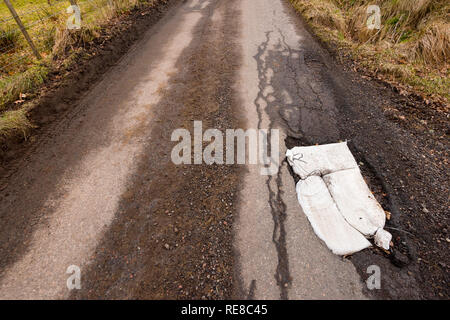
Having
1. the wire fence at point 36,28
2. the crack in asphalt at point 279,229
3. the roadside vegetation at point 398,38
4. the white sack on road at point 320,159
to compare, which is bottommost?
the crack in asphalt at point 279,229

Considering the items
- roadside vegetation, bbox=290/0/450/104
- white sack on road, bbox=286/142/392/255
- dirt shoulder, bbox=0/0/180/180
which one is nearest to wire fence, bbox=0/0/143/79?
dirt shoulder, bbox=0/0/180/180

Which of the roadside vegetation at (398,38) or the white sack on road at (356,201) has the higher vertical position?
the roadside vegetation at (398,38)

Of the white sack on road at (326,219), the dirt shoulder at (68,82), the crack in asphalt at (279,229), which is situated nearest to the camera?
the crack in asphalt at (279,229)

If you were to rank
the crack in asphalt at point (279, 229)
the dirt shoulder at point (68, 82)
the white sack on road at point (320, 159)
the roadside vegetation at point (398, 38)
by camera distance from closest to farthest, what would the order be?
the crack in asphalt at point (279, 229) → the white sack on road at point (320, 159) → the dirt shoulder at point (68, 82) → the roadside vegetation at point (398, 38)

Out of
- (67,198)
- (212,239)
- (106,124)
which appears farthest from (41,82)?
(212,239)

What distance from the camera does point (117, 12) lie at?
25.0ft

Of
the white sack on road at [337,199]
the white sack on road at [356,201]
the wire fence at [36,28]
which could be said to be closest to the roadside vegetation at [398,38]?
the white sack on road at [337,199]

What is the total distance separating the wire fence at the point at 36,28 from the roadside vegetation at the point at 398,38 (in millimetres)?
6892

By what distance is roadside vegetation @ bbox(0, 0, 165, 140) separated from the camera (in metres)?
4.14

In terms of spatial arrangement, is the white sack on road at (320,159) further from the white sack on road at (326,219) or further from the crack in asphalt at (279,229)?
the crack in asphalt at (279,229)

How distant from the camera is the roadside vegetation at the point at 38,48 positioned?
414cm

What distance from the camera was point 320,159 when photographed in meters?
3.21
